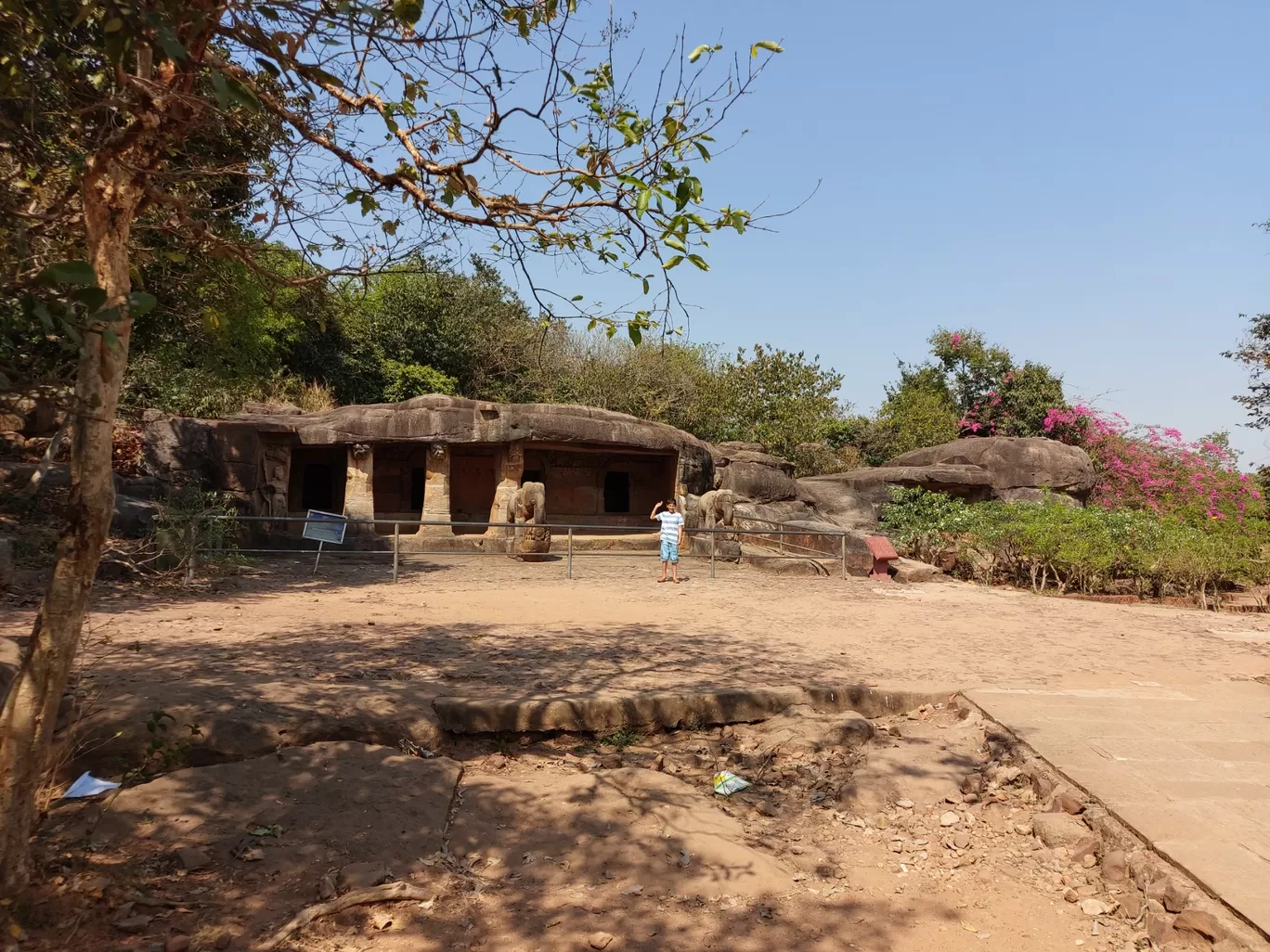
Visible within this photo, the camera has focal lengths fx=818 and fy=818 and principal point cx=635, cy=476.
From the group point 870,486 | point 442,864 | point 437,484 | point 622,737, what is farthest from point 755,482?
point 442,864

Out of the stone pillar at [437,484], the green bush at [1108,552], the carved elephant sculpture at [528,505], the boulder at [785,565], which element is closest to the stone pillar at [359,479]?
the stone pillar at [437,484]

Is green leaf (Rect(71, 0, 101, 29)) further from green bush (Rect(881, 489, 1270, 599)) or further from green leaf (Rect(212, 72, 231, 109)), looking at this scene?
green bush (Rect(881, 489, 1270, 599))

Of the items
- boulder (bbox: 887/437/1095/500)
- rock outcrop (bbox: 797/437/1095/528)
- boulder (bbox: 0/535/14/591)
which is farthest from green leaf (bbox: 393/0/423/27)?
boulder (bbox: 887/437/1095/500)

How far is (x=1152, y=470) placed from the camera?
2256 centimetres

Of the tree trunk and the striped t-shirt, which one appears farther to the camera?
the striped t-shirt

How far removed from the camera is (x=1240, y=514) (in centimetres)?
1496

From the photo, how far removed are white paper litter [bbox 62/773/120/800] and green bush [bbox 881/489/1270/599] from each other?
43.8ft

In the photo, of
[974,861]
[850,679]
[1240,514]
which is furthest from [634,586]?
[1240,514]

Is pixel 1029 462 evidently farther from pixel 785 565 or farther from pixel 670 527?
pixel 670 527

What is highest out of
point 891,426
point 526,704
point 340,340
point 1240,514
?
point 340,340

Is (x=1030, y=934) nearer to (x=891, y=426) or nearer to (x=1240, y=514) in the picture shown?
(x=1240, y=514)

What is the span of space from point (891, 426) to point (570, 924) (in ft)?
86.2

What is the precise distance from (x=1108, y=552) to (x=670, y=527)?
708 cm

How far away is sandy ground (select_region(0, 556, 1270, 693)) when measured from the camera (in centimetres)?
605
